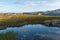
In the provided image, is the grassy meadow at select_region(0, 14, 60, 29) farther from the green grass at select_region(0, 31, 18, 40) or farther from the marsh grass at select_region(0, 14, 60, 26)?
the green grass at select_region(0, 31, 18, 40)

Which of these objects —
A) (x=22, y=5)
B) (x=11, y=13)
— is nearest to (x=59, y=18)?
(x=22, y=5)

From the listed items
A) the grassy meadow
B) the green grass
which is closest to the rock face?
the grassy meadow

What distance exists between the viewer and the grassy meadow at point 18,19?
356cm

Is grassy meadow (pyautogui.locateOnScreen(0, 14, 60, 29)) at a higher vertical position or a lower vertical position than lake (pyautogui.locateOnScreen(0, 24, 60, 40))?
higher

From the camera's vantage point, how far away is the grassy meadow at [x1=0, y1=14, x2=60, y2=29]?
3.56 metres

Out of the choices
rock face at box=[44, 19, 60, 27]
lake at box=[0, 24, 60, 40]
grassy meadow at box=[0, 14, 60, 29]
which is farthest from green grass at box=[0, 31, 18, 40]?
rock face at box=[44, 19, 60, 27]

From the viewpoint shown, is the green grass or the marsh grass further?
the marsh grass

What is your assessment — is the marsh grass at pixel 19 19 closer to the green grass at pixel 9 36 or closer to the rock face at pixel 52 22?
the rock face at pixel 52 22

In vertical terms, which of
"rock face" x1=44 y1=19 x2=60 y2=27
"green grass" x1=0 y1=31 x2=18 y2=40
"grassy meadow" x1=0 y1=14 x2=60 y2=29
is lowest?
"green grass" x1=0 y1=31 x2=18 y2=40

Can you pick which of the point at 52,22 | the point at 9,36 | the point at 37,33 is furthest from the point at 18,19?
the point at 52,22

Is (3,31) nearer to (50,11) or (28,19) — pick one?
(28,19)

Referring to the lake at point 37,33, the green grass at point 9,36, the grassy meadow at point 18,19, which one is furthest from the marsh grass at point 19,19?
the green grass at point 9,36

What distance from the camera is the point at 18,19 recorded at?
3609 mm

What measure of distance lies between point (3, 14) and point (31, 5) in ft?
2.89
